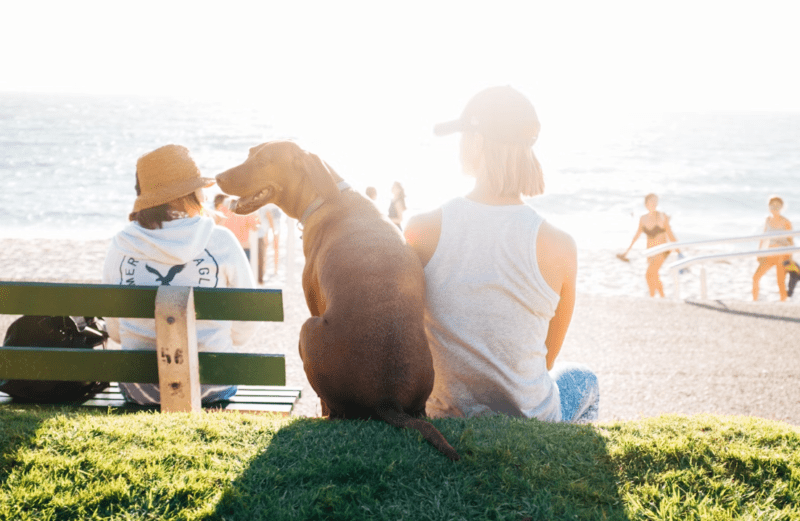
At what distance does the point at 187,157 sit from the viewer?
3.50m

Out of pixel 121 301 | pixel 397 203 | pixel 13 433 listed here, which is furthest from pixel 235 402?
pixel 397 203

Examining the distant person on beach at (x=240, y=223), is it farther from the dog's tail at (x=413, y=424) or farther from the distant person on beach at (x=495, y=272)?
the dog's tail at (x=413, y=424)

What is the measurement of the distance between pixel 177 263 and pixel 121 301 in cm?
40

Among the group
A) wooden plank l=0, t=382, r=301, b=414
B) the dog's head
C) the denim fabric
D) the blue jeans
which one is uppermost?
the dog's head

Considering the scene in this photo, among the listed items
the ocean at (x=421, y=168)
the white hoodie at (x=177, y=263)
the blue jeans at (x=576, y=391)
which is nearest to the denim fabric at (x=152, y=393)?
the white hoodie at (x=177, y=263)

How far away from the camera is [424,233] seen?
8.88 ft

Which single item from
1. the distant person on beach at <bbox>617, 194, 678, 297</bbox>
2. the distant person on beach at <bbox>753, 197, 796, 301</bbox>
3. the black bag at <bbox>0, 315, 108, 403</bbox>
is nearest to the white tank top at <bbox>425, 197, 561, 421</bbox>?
the black bag at <bbox>0, 315, 108, 403</bbox>

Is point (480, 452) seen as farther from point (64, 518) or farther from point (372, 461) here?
point (64, 518)

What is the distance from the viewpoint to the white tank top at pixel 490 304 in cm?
255

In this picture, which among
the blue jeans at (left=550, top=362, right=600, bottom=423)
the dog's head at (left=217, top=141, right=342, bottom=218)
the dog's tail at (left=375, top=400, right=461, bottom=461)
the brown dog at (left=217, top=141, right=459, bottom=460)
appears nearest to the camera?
the dog's tail at (left=375, top=400, right=461, bottom=461)

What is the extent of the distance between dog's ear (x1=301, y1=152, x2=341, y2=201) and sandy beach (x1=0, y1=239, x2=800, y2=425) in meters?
1.85

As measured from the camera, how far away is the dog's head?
11.4ft

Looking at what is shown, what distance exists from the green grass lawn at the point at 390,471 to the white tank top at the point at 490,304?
22cm

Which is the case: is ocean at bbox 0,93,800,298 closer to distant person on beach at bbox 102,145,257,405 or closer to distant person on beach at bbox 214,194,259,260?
distant person on beach at bbox 214,194,259,260
